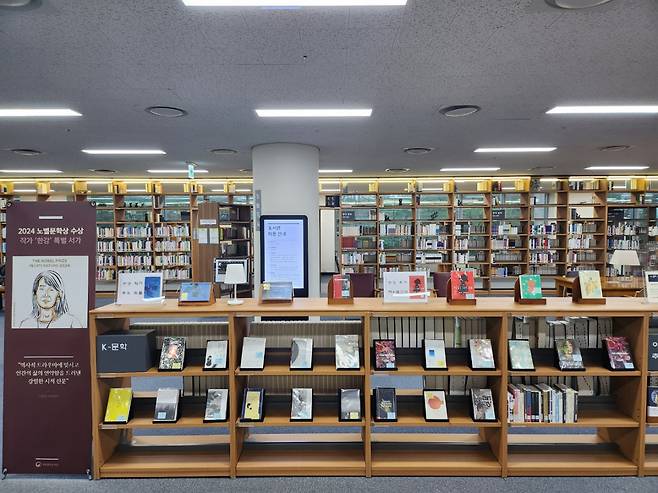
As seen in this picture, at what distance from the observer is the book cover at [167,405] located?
2936mm

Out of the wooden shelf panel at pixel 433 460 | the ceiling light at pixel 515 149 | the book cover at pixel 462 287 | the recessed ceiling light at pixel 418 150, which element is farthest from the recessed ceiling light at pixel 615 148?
the wooden shelf panel at pixel 433 460

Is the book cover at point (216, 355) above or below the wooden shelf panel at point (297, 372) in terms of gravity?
above

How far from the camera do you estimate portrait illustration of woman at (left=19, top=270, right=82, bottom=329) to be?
2.90m

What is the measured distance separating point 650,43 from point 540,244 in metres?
8.17

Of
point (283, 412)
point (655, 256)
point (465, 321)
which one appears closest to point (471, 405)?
point (465, 321)

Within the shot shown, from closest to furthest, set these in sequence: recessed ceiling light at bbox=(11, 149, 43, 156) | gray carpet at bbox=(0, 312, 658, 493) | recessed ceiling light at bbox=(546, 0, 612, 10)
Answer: recessed ceiling light at bbox=(546, 0, 612, 10), gray carpet at bbox=(0, 312, 658, 493), recessed ceiling light at bbox=(11, 149, 43, 156)

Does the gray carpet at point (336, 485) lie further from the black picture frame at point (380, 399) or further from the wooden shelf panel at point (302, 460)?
the black picture frame at point (380, 399)

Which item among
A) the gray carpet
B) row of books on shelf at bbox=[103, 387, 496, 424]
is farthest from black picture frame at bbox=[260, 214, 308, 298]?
the gray carpet

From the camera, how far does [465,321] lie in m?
3.12

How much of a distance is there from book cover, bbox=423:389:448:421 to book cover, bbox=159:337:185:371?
1.76 m

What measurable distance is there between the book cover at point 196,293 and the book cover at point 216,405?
0.67 metres

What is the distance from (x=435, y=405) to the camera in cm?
297

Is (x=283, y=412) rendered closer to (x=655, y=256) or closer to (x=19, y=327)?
(x=19, y=327)

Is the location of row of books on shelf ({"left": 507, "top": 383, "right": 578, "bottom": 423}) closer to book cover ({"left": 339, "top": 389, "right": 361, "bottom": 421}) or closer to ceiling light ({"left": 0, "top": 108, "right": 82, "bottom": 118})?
book cover ({"left": 339, "top": 389, "right": 361, "bottom": 421})
